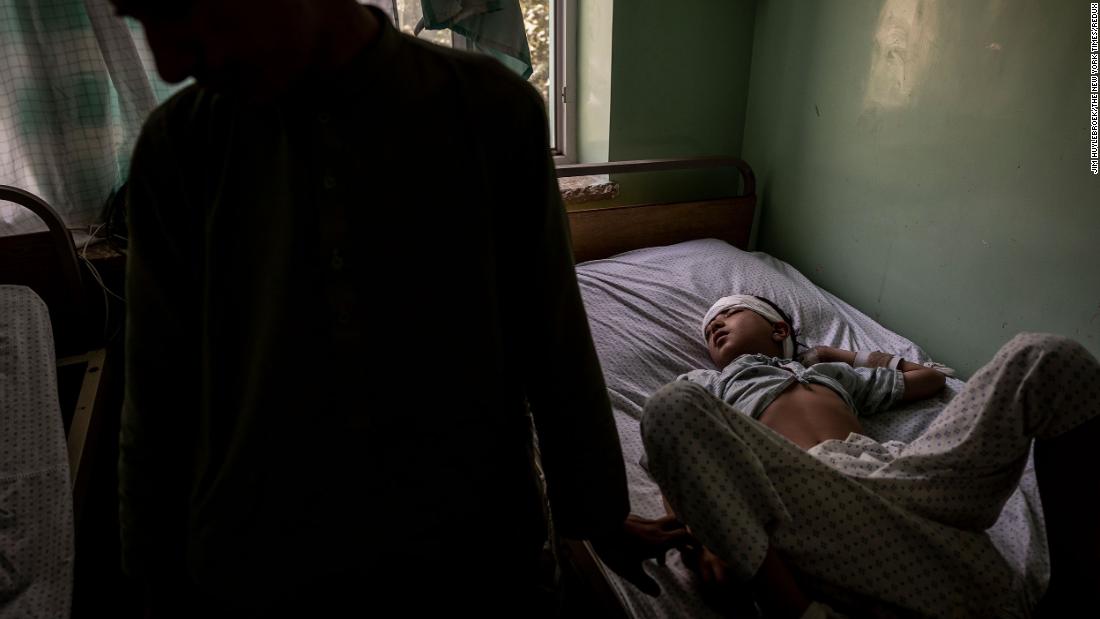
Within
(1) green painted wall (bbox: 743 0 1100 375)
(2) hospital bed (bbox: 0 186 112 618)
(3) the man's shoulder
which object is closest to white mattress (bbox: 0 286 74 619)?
(2) hospital bed (bbox: 0 186 112 618)

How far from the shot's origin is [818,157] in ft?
7.92

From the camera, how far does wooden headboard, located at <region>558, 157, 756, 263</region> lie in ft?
8.16

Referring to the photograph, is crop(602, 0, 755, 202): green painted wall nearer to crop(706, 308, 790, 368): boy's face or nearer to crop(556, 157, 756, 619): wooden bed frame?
crop(556, 157, 756, 619): wooden bed frame

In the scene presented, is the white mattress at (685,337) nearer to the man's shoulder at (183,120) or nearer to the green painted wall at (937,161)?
the green painted wall at (937,161)

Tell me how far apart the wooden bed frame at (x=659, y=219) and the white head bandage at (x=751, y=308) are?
629 mm

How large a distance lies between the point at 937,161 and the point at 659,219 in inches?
38.7

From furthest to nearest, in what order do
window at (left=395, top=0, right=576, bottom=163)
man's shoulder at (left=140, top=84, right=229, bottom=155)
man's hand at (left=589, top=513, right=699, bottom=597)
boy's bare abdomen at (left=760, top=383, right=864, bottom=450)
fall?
1. window at (left=395, top=0, right=576, bottom=163)
2. boy's bare abdomen at (left=760, top=383, right=864, bottom=450)
3. man's hand at (left=589, top=513, right=699, bottom=597)
4. man's shoulder at (left=140, top=84, right=229, bottom=155)

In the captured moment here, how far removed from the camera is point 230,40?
499 mm

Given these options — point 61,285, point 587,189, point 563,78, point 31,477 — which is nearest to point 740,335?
point 587,189

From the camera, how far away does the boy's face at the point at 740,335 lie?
1.86m

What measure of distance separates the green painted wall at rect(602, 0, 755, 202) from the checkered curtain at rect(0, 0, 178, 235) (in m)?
1.59

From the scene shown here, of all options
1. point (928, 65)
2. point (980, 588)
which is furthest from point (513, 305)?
point (928, 65)

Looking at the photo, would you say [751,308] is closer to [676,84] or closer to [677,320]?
[677,320]

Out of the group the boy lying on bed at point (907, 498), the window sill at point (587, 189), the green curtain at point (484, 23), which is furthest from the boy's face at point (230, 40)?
the window sill at point (587, 189)
